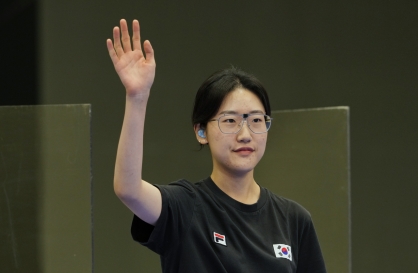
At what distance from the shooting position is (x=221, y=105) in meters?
1.57

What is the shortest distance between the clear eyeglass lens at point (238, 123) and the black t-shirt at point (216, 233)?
0.15 meters

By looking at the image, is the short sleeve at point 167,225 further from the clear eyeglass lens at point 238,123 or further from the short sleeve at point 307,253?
the short sleeve at point 307,253

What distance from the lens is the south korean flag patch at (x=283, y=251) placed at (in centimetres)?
150

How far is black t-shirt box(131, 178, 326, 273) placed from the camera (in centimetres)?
141

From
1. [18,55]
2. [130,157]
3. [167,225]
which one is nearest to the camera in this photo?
[130,157]

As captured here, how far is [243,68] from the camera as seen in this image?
12.3 feet

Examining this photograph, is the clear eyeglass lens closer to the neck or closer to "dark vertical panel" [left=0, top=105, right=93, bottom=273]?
the neck

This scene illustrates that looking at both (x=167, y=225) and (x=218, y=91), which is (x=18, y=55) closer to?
(x=218, y=91)

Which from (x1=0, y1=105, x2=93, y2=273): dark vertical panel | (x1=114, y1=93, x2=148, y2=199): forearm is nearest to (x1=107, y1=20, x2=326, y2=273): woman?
(x1=114, y1=93, x2=148, y2=199): forearm

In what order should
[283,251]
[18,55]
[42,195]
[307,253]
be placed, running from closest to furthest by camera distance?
1. [283,251]
2. [307,253]
3. [42,195]
4. [18,55]

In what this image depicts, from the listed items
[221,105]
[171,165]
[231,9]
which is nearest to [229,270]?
[221,105]

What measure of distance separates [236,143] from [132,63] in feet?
1.14

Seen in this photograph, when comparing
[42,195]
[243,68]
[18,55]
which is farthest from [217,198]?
[243,68]

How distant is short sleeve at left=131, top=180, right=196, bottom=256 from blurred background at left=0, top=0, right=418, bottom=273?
6.82ft
